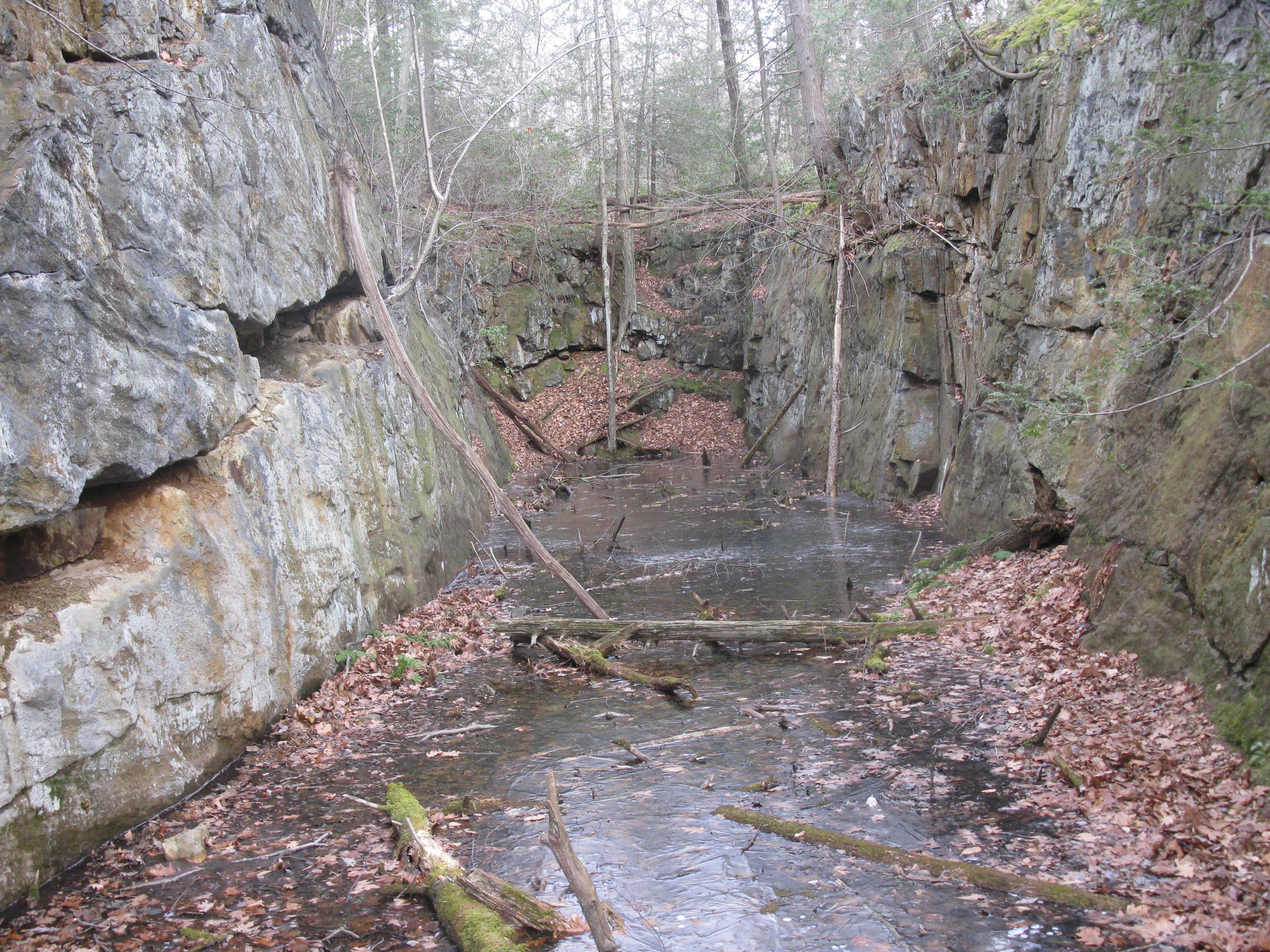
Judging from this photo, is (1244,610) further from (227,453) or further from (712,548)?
(712,548)

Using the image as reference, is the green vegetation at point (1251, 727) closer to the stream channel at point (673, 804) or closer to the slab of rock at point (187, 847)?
the stream channel at point (673, 804)

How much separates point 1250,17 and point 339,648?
10.1 metres

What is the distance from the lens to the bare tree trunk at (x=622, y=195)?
91.4ft

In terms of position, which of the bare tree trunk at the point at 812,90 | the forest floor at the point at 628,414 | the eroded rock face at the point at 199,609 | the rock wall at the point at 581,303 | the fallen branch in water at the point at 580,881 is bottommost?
the fallen branch in water at the point at 580,881

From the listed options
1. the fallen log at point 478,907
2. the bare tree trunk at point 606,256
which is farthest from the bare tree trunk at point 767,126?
the fallen log at point 478,907

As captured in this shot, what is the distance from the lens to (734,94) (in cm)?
2794

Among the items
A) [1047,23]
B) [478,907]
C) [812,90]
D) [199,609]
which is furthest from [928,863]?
[812,90]

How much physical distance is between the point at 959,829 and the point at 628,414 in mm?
23426

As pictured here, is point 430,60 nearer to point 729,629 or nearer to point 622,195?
point 622,195

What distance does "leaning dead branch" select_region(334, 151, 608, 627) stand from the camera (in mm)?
9969

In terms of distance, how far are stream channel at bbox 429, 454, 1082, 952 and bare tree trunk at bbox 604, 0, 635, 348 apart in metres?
19.8

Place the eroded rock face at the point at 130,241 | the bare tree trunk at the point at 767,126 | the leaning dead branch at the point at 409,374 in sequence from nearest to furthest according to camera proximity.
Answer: the eroded rock face at the point at 130,241 < the leaning dead branch at the point at 409,374 < the bare tree trunk at the point at 767,126

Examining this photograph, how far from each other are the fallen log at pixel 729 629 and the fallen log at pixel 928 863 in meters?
3.48

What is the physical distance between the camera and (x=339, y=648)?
343 inches
